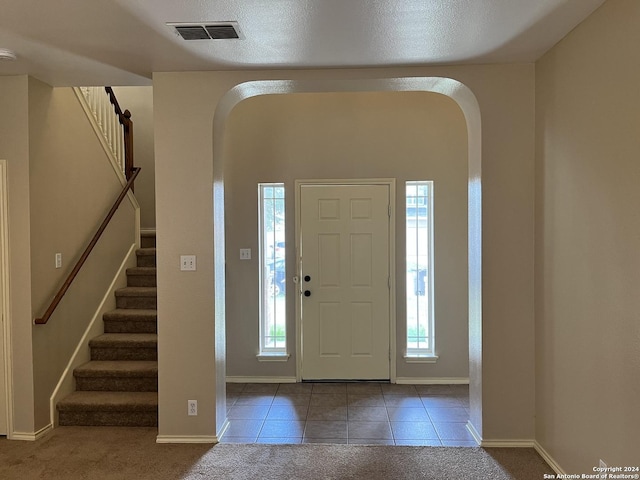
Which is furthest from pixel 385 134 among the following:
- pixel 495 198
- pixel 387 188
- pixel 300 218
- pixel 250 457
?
pixel 250 457

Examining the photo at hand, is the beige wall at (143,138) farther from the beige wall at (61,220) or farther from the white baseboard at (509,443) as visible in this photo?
the white baseboard at (509,443)

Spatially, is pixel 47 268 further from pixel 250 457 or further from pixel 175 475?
pixel 250 457

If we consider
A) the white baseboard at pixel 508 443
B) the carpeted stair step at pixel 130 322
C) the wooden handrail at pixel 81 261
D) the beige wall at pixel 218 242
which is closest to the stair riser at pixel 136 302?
the carpeted stair step at pixel 130 322

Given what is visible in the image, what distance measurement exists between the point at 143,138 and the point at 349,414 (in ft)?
13.5

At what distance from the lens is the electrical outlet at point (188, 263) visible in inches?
121

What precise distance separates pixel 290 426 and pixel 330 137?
2.57 m

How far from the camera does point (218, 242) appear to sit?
3.17 metres

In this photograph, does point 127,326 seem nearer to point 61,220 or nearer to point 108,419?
point 108,419

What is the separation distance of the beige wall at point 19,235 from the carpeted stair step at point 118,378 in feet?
1.53

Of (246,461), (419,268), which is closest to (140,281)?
(246,461)

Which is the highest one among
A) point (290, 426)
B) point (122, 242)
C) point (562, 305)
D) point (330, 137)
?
point (330, 137)

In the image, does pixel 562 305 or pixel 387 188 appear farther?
pixel 387 188

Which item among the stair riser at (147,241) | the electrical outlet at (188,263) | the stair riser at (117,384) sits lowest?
the stair riser at (117,384)

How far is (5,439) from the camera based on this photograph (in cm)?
315
